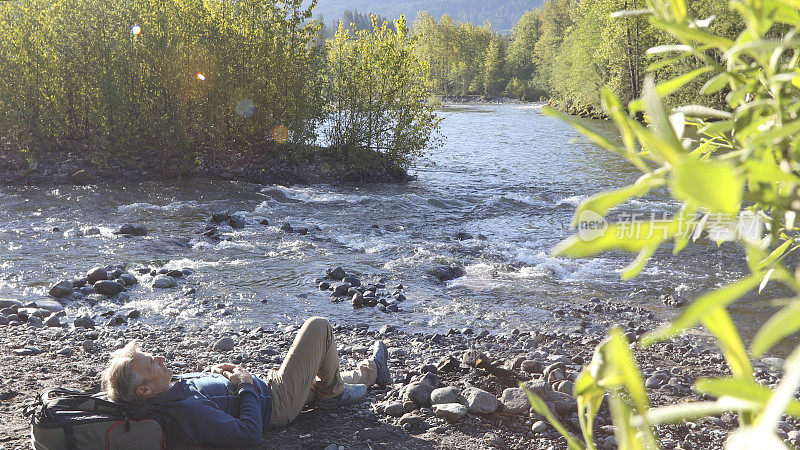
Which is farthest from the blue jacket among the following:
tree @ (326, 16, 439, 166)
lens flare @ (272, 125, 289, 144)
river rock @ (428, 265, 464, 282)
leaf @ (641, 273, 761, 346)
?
lens flare @ (272, 125, 289, 144)

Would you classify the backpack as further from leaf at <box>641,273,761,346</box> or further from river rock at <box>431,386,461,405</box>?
leaf at <box>641,273,761,346</box>

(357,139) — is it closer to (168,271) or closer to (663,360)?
(168,271)

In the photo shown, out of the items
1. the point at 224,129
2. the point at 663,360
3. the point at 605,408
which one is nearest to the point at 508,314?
the point at 663,360

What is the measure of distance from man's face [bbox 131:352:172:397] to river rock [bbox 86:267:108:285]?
438cm

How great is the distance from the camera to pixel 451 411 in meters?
4.61

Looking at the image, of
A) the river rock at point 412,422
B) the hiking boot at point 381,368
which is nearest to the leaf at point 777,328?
the river rock at point 412,422

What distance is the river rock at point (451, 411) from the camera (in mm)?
4598

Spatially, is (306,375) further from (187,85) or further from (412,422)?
(187,85)

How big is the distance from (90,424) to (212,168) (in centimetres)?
1311

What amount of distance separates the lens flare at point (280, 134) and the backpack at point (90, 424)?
44.5ft

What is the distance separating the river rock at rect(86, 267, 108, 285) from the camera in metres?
7.93

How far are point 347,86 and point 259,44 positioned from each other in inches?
97.3

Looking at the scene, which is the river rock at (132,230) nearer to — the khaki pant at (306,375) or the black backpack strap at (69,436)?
the khaki pant at (306,375)

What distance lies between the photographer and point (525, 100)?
69.1 metres
